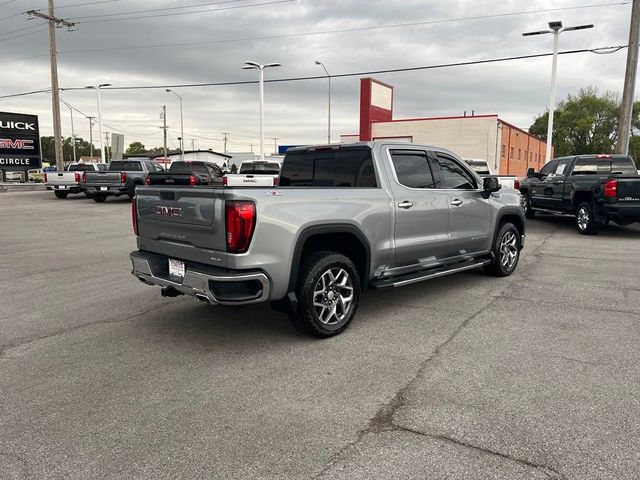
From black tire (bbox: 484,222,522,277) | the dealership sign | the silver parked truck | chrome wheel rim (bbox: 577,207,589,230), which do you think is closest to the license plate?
the silver parked truck

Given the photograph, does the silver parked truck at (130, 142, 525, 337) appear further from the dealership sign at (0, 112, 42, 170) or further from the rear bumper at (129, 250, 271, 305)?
the dealership sign at (0, 112, 42, 170)

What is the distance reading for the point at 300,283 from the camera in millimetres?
4484

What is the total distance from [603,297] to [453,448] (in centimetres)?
439

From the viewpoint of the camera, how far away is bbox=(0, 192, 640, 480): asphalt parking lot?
2820 mm

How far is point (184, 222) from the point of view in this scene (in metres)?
4.41

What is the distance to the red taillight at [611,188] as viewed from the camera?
11.1 m

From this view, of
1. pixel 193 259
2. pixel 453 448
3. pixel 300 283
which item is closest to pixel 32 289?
pixel 193 259

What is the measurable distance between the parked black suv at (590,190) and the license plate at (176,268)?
33.7ft

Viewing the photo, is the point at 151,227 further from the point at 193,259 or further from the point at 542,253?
the point at 542,253

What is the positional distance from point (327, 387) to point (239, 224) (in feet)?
4.68

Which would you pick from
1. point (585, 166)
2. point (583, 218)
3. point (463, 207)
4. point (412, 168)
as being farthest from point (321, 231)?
point (585, 166)

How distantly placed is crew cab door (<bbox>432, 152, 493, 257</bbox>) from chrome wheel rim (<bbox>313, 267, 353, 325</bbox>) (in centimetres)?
187

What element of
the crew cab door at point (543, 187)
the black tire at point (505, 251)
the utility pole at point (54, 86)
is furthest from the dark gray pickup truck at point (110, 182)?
the black tire at point (505, 251)

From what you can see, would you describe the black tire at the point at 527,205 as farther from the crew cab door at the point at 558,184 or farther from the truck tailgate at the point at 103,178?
the truck tailgate at the point at 103,178
